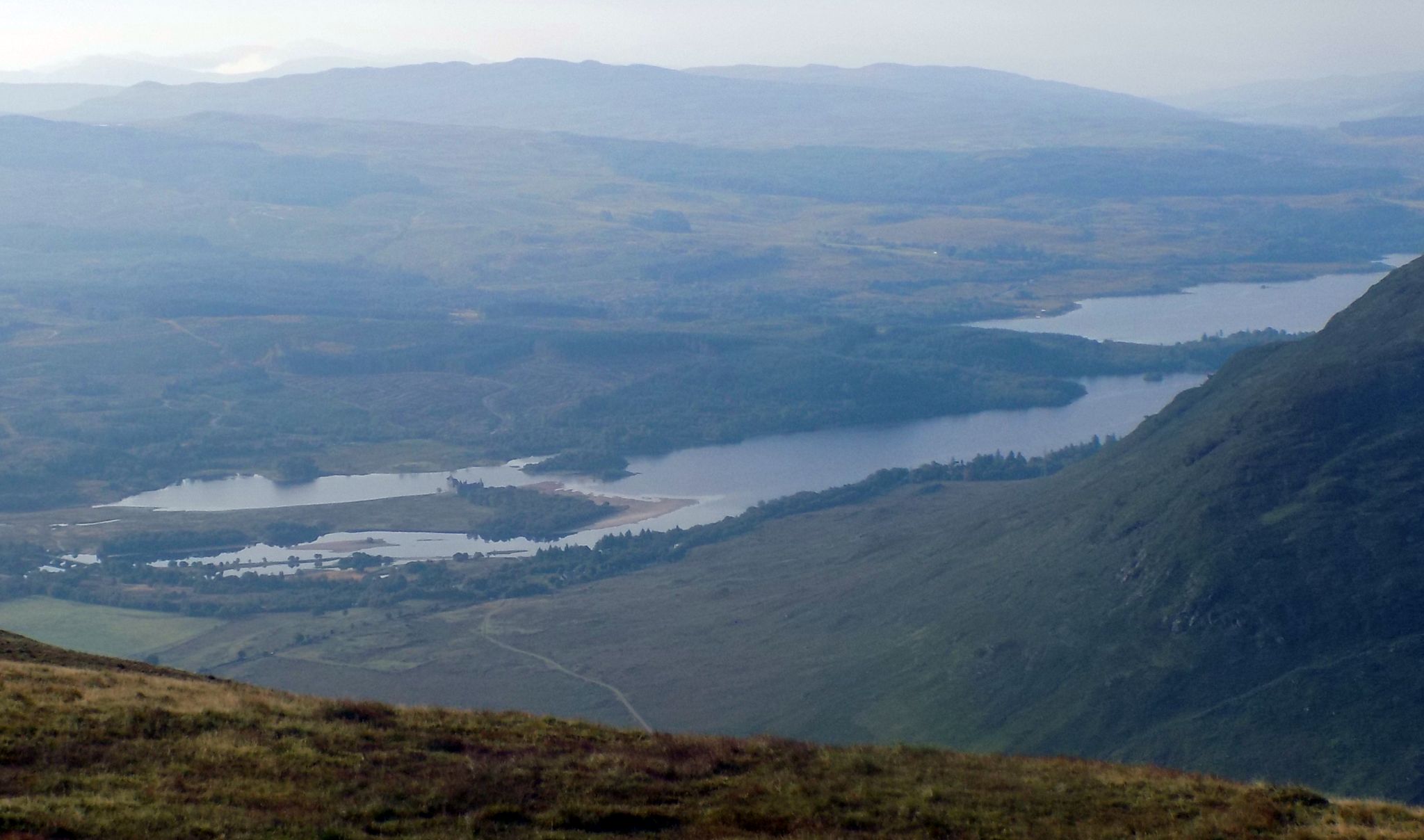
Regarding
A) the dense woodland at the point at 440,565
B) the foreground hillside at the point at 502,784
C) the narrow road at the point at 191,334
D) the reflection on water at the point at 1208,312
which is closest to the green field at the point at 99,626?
the dense woodland at the point at 440,565

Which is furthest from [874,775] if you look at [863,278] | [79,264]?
[79,264]

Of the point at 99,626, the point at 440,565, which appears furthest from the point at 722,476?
the point at 99,626

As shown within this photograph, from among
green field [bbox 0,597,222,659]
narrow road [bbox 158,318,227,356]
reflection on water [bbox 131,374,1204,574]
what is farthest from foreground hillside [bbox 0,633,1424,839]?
narrow road [bbox 158,318,227,356]

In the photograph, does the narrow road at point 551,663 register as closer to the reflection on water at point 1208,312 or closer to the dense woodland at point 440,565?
the dense woodland at point 440,565

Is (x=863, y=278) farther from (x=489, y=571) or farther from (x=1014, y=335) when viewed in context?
(x=489, y=571)

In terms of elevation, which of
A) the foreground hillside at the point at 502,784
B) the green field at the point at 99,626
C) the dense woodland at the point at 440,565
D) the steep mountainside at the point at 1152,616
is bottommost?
the green field at the point at 99,626
